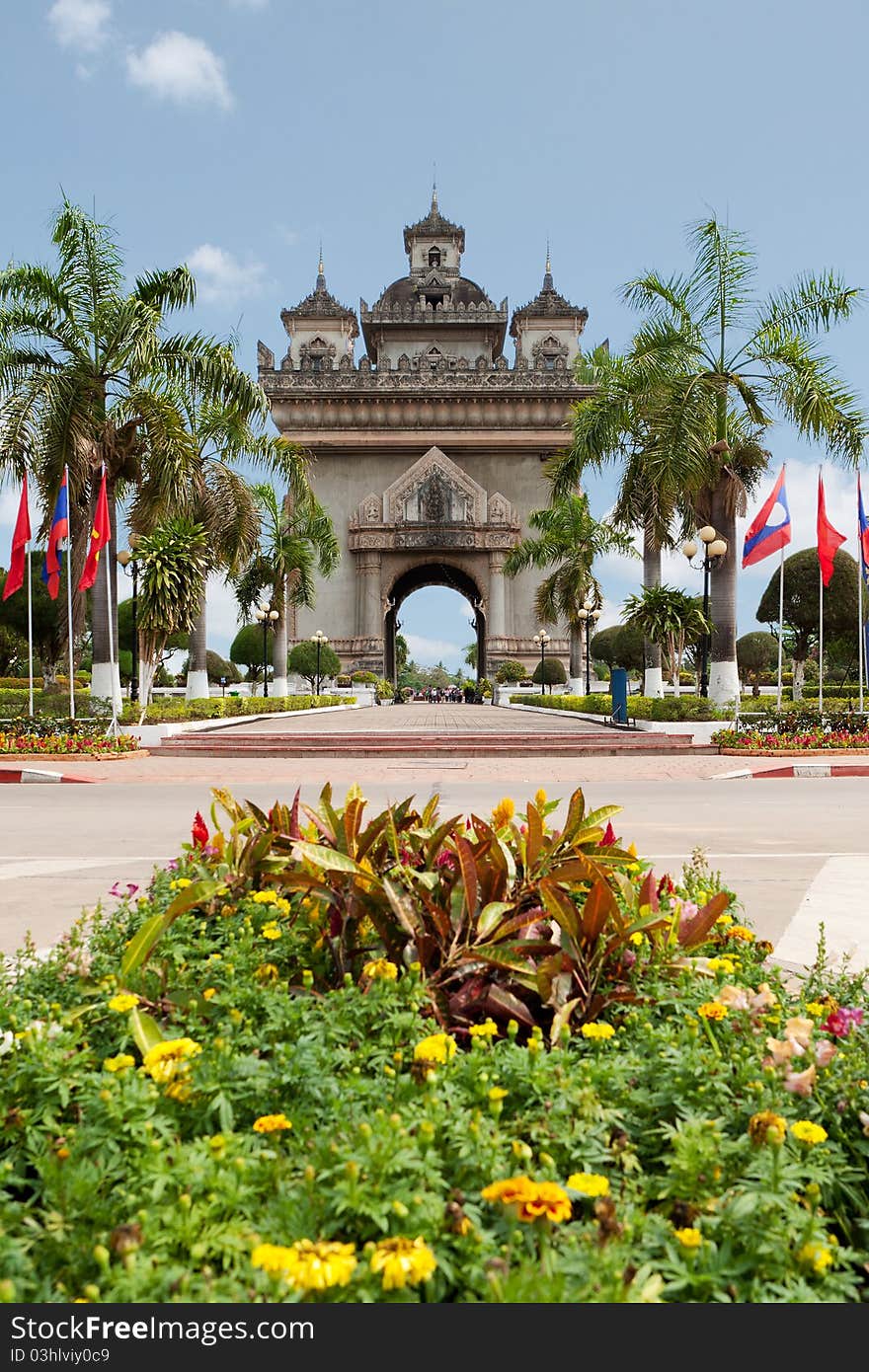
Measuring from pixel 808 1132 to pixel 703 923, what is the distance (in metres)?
1.15

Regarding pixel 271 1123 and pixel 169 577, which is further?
pixel 169 577

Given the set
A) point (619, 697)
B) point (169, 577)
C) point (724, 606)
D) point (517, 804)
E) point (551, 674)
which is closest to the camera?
point (517, 804)

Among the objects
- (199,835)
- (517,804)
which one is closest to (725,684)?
(517,804)

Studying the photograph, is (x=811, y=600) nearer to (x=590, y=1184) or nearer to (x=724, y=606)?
(x=724, y=606)

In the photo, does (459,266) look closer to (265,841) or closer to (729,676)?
(729,676)

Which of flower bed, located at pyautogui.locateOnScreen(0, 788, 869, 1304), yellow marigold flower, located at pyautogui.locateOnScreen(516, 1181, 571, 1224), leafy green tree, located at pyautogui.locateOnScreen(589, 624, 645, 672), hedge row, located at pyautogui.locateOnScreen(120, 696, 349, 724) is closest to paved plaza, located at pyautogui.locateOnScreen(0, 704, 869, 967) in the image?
flower bed, located at pyautogui.locateOnScreen(0, 788, 869, 1304)

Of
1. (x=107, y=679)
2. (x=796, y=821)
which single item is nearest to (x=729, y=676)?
(x=796, y=821)

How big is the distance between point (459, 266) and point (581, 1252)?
76.8 m

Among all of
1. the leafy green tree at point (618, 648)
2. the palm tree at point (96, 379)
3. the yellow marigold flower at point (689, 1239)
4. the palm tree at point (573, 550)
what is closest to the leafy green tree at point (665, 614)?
the palm tree at point (96, 379)

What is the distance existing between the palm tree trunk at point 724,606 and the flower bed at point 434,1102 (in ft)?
57.0

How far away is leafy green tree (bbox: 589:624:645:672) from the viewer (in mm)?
57125

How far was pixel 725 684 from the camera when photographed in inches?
800

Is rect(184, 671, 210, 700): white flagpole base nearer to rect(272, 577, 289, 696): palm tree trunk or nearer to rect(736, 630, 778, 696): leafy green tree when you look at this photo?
rect(272, 577, 289, 696): palm tree trunk

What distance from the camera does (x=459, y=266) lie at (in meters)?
71.4
